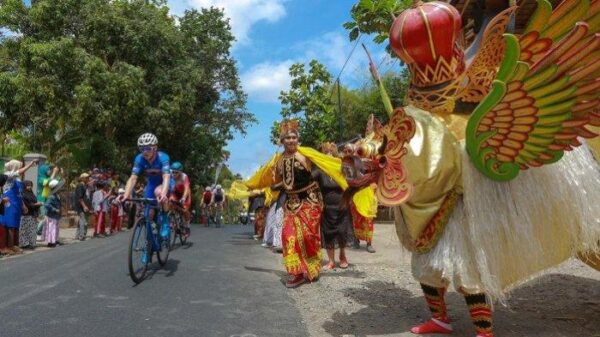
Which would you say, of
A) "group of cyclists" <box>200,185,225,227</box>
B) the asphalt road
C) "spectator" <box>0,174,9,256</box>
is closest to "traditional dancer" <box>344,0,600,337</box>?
the asphalt road

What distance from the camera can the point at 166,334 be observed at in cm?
412

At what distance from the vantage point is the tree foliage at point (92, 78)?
17578 millimetres

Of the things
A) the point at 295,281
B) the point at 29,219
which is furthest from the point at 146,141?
the point at 29,219

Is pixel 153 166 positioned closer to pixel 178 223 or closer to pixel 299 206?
pixel 299 206

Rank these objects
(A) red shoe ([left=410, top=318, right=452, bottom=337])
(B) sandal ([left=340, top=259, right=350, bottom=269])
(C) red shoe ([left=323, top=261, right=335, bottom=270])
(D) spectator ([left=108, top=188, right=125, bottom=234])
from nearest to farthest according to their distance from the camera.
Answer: (A) red shoe ([left=410, top=318, right=452, bottom=337]) < (C) red shoe ([left=323, top=261, right=335, bottom=270]) < (B) sandal ([left=340, top=259, right=350, bottom=269]) < (D) spectator ([left=108, top=188, right=125, bottom=234])

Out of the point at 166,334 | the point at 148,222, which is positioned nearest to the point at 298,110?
the point at 148,222

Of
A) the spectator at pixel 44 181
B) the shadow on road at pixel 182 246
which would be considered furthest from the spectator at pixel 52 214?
the shadow on road at pixel 182 246

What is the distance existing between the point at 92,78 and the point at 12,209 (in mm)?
10206

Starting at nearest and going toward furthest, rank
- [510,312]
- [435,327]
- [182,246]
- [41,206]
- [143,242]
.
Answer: [435,327] < [510,312] < [143,242] < [182,246] < [41,206]

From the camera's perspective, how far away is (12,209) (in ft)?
30.9

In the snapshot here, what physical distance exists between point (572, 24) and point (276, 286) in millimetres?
4484

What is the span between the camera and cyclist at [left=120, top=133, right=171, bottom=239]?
656cm

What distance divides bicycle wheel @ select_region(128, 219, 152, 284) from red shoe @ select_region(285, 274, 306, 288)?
5.93ft

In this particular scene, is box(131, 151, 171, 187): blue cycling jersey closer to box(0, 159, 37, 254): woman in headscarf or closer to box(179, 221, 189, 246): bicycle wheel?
box(179, 221, 189, 246): bicycle wheel
